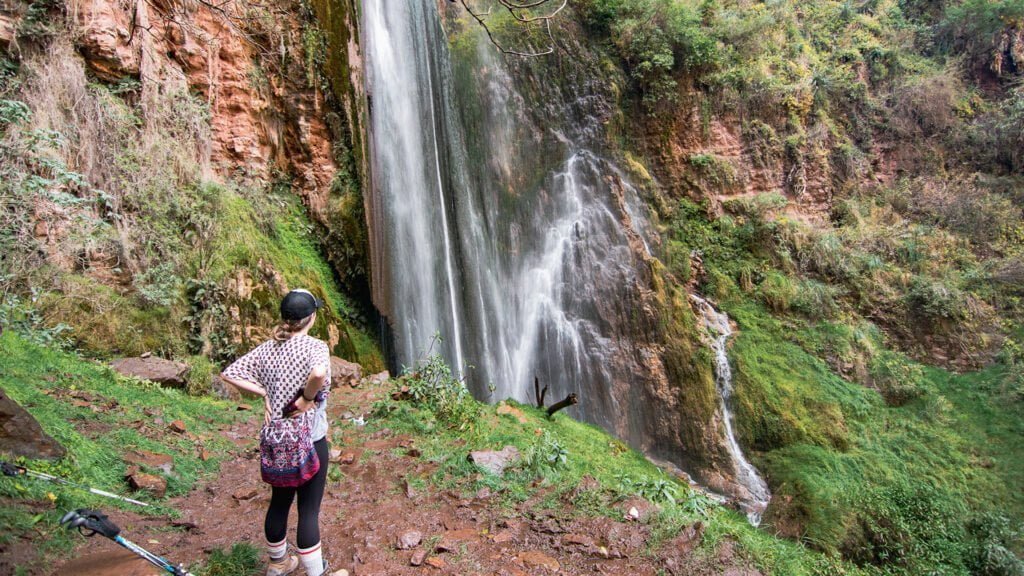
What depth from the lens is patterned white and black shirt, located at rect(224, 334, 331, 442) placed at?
2.20 m

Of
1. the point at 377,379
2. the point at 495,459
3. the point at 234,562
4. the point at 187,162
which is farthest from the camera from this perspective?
the point at 377,379

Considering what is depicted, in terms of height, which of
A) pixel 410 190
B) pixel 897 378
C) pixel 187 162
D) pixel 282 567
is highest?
pixel 187 162

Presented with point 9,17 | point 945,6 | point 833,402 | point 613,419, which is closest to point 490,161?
point 613,419

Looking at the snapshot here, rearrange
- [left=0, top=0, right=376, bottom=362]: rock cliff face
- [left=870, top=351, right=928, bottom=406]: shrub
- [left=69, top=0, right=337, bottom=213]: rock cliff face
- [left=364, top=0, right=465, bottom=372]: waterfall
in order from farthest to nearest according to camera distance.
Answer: [left=870, top=351, right=928, bottom=406]: shrub < [left=364, top=0, right=465, bottom=372]: waterfall < [left=69, top=0, right=337, bottom=213]: rock cliff face < [left=0, top=0, right=376, bottom=362]: rock cliff face

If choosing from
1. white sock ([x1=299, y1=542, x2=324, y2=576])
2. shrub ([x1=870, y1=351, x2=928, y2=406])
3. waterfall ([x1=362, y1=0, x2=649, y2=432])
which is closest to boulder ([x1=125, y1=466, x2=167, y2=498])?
white sock ([x1=299, y1=542, x2=324, y2=576])

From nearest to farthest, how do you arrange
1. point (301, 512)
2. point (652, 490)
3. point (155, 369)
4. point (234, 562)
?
point (301, 512) < point (234, 562) < point (652, 490) < point (155, 369)

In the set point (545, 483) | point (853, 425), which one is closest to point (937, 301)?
point (853, 425)

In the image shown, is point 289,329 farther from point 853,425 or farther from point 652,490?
point 853,425

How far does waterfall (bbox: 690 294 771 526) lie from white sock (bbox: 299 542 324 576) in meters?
8.15

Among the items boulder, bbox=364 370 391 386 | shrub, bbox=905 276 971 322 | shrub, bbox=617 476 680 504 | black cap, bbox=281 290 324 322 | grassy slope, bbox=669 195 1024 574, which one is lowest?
grassy slope, bbox=669 195 1024 574

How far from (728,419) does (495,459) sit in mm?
7816

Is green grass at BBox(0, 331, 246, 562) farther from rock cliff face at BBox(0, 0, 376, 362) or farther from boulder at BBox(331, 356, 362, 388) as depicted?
boulder at BBox(331, 356, 362, 388)

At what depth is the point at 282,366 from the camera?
2.21 meters

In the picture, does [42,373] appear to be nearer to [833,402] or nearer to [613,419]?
[613,419]
